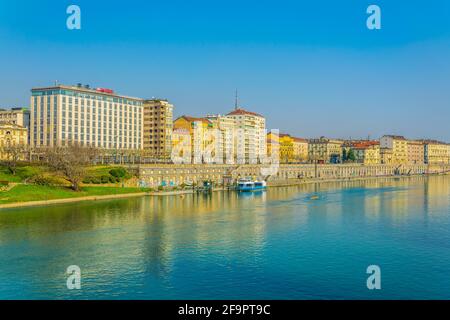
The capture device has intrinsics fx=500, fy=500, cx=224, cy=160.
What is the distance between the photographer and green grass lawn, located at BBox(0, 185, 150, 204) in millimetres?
52969

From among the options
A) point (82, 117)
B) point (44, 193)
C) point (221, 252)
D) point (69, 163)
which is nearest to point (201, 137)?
point (82, 117)

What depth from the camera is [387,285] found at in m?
24.8

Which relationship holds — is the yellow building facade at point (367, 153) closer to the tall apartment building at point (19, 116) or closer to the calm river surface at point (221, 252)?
the tall apartment building at point (19, 116)

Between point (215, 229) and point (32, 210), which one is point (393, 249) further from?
point (32, 210)

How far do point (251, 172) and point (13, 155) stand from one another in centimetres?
4570

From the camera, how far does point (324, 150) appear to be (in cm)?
17025

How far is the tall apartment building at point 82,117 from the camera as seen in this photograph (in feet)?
287

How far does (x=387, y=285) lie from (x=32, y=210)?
3610 cm

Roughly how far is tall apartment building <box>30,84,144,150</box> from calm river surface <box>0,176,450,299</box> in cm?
3809

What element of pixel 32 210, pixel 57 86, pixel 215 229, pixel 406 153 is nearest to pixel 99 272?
pixel 215 229

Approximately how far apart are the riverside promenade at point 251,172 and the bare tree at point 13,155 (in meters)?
16.6

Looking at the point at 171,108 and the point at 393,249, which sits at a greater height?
the point at 171,108

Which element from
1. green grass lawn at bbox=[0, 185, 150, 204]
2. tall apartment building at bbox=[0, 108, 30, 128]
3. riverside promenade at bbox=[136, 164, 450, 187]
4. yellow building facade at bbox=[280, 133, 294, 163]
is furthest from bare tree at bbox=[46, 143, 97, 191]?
yellow building facade at bbox=[280, 133, 294, 163]
